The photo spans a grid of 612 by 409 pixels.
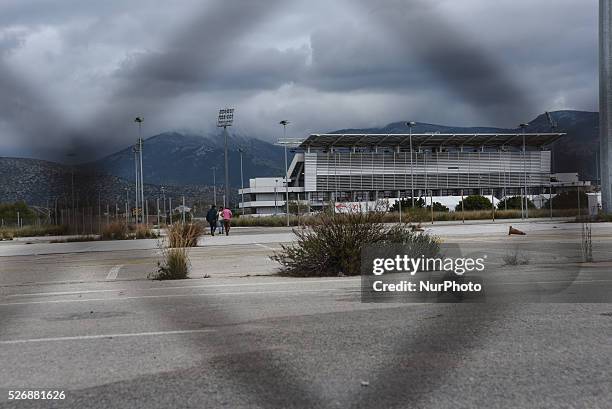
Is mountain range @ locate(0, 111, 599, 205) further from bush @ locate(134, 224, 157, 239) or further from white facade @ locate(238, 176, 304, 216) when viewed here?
white facade @ locate(238, 176, 304, 216)

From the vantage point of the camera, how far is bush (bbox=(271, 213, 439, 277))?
546 inches

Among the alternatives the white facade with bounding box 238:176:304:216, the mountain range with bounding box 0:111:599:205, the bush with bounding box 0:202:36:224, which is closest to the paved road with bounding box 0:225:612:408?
the bush with bounding box 0:202:36:224

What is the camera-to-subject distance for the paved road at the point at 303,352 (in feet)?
14.6

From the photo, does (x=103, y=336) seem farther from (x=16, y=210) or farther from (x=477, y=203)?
(x=477, y=203)

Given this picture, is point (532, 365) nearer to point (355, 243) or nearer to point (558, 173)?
point (558, 173)

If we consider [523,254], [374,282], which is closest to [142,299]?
[374,282]

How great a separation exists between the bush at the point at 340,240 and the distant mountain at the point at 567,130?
→ 9281mm

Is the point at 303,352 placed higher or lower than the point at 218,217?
lower

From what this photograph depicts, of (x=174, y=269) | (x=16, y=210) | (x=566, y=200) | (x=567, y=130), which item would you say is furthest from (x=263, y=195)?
(x=567, y=130)

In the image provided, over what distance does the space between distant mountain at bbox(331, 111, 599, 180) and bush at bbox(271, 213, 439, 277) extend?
928 centimetres

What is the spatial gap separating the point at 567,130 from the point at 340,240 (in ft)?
34.6

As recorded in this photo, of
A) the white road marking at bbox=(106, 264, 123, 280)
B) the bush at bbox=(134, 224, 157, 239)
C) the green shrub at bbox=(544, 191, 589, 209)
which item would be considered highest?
the green shrub at bbox=(544, 191, 589, 209)

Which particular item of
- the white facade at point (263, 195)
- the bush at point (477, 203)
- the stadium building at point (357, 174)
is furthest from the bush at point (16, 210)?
the white facade at point (263, 195)

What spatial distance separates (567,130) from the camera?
11.9 ft
